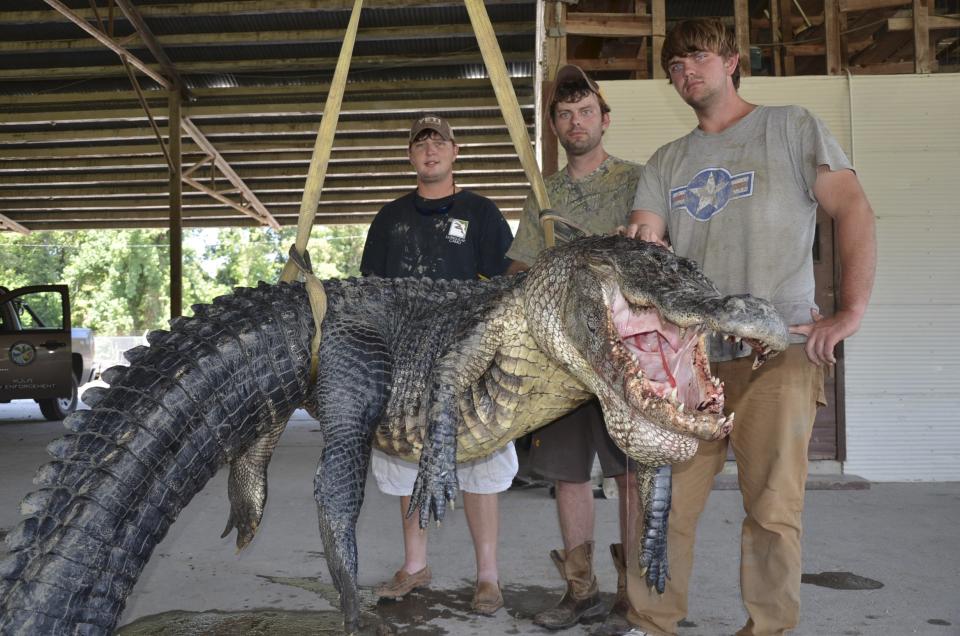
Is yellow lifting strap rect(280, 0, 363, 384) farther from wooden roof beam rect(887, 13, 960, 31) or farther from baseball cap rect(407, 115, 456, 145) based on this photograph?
wooden roof beam rect(887, 13, 960, 31)

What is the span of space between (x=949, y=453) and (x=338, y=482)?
18.5 feet

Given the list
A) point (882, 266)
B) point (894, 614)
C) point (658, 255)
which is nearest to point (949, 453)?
point (882, 266)

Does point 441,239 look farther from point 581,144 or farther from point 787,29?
point 787,29

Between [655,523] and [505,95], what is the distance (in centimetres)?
141

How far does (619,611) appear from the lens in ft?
10.5

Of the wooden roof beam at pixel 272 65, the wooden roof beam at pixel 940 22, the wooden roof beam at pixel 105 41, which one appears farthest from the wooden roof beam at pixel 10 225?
the wooden roof beam at pixel 940 22

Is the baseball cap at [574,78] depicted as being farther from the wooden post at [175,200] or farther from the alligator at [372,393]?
the wooden post at [175,200]

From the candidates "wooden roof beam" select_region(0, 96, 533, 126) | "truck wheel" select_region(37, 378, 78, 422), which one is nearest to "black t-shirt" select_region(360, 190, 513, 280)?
"wooden roof beam" select_region(0, 96, 533, 126)

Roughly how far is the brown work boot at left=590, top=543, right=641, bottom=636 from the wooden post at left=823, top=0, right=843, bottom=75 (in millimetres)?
4737

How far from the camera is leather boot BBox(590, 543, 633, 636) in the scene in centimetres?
314

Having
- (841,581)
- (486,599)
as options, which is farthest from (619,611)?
(841,581)

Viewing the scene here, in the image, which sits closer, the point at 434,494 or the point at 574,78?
the point at 434,494

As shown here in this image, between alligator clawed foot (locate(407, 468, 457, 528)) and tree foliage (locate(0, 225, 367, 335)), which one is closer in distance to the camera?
alligator clawed foot (locate(407, 468, 457, 528))

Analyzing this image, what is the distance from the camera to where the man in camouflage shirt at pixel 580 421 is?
10.7 feet
